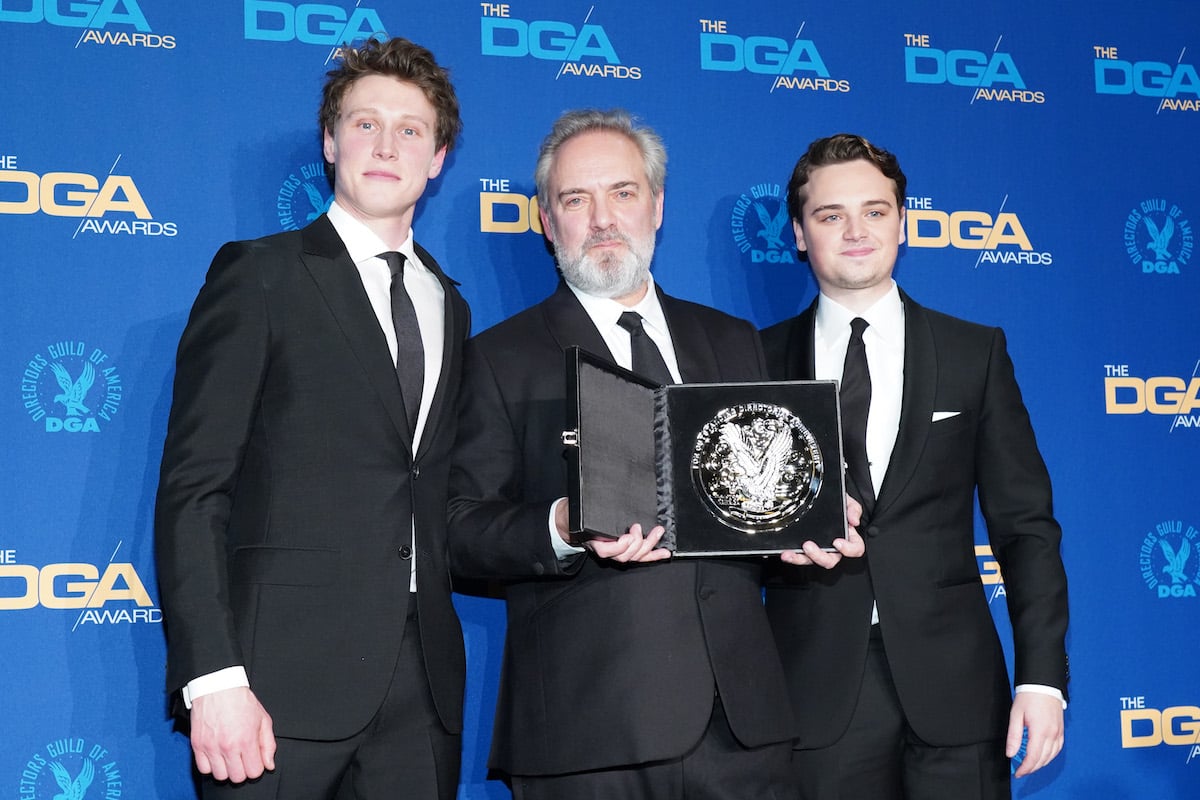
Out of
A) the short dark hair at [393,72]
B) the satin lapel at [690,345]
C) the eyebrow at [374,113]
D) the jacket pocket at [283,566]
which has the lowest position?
the jacket pocket at [283,566]

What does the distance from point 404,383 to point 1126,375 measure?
231cm

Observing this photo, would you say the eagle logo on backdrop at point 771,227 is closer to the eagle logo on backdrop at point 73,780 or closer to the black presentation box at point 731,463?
the black presentation box at point 731,463

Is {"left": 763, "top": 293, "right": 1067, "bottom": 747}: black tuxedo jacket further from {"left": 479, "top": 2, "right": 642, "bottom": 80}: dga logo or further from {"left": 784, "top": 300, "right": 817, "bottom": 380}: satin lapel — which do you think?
{"left": 479, "top": 2, "right": 642, "bottom": 80}: dga logo

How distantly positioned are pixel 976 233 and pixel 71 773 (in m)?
2.83

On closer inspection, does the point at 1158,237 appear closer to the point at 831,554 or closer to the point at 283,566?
the point at 831,554

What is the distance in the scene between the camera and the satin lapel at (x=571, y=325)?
8.44 ft

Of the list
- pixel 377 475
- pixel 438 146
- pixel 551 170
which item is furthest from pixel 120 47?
pixel 377 475

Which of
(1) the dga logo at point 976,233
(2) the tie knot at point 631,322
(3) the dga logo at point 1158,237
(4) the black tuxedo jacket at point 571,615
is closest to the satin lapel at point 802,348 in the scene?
(4) the black tuxedo jacket at point 571,615

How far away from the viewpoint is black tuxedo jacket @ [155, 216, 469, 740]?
85.4 inches

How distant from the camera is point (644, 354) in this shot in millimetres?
2555

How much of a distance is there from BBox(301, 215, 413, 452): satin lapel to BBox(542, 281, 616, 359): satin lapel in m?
0.38

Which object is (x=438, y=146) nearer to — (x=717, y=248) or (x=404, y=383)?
(x=404, y=383)

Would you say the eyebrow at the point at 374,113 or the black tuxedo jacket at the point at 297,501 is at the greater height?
the eyebrow at the point at 374,113

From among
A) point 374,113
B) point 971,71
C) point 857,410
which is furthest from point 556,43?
point 857,410
